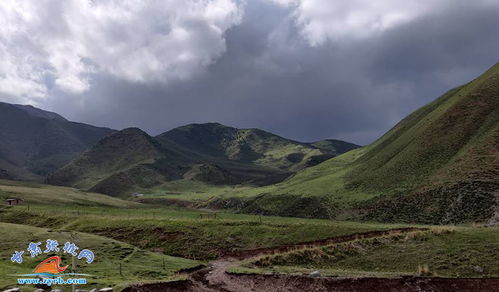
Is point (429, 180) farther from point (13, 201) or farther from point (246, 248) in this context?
point (13, 201)

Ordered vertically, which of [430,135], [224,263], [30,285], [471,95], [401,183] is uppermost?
[471,95]

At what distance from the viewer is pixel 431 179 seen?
10900 centimetres

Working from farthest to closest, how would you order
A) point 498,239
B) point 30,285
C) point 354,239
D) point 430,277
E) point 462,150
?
point 462,150, point 354,239, point 498,239, point 430,277, point 30,285

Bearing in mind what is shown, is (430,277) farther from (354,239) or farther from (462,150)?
(462,150)

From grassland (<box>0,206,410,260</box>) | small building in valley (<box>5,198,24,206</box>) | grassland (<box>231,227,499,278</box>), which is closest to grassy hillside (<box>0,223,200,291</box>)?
grassland (<box>0,206,410,260</box>)

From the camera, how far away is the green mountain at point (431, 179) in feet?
307

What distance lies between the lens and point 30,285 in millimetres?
31438

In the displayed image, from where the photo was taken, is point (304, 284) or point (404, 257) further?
point (404, 257)

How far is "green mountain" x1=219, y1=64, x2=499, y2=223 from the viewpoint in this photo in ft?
307

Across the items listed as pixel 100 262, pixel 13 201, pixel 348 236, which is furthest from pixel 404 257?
pixel 13 201

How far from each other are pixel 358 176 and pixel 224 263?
345 feet

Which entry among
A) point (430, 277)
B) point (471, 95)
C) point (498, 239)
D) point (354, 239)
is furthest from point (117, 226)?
point (471, 95)

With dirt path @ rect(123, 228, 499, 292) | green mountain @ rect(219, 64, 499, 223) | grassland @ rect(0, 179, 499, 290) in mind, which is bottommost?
dirt path @ rect(123, 228, 499, 292)

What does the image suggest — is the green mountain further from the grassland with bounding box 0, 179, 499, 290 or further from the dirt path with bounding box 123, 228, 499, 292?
the dirt path with bounding box 123, 228, 499, 292
